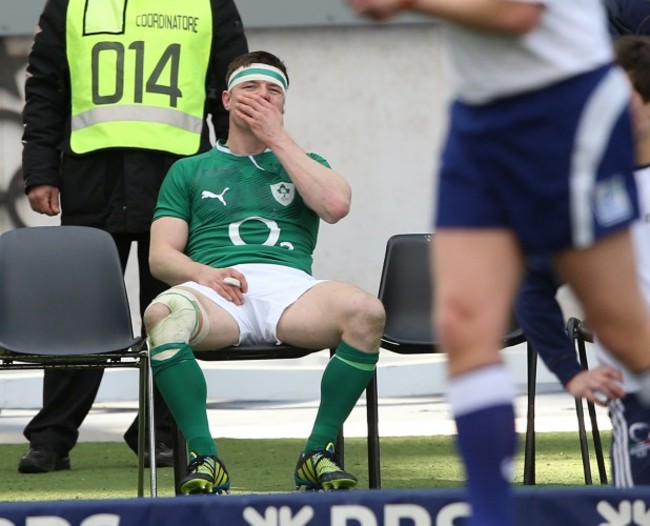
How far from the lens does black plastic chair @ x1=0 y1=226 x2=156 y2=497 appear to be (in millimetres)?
5453

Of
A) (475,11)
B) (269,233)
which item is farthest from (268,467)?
(475,11)

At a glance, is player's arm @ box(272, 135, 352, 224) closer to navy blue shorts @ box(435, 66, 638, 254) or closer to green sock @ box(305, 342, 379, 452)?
green sock @ box(305, 342, 379, 452)

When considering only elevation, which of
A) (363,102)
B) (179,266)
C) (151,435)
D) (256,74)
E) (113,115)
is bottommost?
(151,435)

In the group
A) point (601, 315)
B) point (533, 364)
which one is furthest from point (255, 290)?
point (601, 315)

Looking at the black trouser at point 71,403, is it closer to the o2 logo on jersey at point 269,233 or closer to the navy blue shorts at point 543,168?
the o2 logo on jersey at point 269,233

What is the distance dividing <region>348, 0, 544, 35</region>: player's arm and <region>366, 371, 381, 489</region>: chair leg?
2.44m

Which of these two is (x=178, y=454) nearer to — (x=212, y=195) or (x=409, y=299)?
(x=212, y=195)

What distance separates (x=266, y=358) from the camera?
16.5 ft

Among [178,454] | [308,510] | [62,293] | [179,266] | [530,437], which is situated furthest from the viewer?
[62,293]

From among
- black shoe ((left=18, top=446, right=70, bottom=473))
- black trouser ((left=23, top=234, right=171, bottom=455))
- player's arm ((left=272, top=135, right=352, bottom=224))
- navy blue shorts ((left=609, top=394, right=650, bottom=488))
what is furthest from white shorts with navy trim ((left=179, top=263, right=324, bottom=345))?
Answer: navy blue shorts ((left=609, top=394, right=650, bottom=488))

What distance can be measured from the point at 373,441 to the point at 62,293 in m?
1.27

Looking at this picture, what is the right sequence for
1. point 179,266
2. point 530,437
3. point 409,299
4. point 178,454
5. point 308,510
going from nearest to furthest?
point 308,510, point 178,454, point 179,266, point 530,437, point 409,299

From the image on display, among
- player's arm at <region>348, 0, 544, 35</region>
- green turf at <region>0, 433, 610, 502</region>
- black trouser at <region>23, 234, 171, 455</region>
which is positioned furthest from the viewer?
black trouser at <region>23, 234, 171, 455</region>

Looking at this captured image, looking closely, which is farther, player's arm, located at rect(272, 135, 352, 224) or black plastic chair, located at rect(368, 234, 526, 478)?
black plastic chair, located at rect(368, 234, 526, 478)
